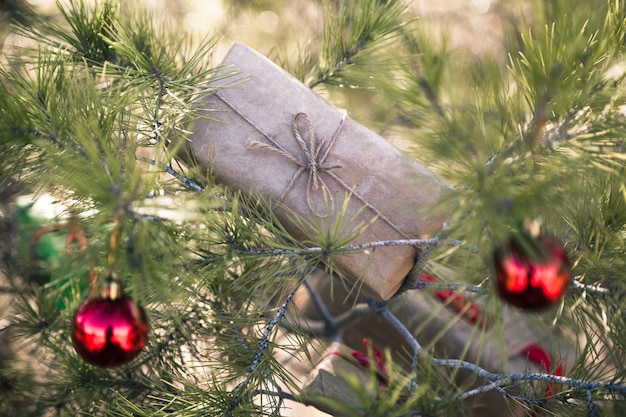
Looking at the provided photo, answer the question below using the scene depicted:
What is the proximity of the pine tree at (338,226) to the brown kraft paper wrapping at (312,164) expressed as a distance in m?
0.03

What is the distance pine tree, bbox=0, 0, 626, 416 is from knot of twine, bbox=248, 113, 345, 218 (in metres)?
0.05

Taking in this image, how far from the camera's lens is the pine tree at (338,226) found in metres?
0.39

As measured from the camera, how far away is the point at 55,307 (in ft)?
2.29

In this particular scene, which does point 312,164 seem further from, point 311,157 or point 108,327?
point 108,327

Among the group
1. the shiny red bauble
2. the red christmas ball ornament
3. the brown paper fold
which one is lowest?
the brown paper fold

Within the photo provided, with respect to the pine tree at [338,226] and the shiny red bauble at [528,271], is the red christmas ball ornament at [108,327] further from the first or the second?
the shiny red bauble at [528,271]

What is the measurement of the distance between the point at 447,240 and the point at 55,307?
510 mm

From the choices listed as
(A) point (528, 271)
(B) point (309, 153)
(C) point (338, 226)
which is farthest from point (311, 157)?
(A) point (528, 271)

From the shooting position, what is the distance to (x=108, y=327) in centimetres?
42

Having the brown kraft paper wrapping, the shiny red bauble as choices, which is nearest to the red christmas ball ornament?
the brown kraft paper wrapping

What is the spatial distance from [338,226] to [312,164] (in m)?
0.11

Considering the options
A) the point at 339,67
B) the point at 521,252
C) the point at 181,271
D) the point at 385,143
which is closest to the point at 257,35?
the point at 339,67

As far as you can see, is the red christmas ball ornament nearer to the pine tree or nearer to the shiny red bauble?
the pine tree

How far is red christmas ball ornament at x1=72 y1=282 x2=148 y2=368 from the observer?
0.42 meters
